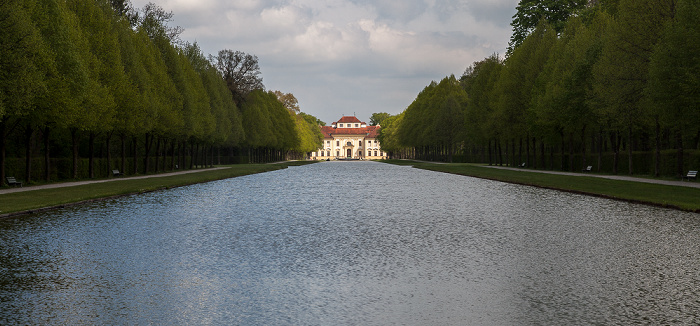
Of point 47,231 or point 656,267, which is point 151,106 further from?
point 656,267

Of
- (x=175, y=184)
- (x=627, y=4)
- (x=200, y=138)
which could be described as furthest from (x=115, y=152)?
(x=627, y=4)

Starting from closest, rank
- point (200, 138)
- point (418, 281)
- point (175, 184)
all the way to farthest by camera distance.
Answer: point (418, 281) → point (175, 184) → point (200, 138)

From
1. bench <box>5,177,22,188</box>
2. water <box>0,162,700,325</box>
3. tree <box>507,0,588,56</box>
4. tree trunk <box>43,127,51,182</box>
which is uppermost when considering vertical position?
tree <box>507,0,588,56</box>

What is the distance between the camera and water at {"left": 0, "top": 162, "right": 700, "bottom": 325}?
21.3 ft

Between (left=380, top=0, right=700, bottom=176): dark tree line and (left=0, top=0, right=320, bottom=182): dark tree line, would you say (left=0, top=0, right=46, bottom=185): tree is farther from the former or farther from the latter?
(left=380, top=0, right=700, bottom=176): dark tree line

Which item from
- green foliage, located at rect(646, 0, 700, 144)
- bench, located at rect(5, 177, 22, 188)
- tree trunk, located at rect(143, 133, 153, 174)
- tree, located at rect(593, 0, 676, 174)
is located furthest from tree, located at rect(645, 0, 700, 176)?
tree trunk, located at rect(143, 133, 153, 174)

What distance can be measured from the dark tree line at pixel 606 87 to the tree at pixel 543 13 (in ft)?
0.54

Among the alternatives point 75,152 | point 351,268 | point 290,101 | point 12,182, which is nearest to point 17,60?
point 12,182

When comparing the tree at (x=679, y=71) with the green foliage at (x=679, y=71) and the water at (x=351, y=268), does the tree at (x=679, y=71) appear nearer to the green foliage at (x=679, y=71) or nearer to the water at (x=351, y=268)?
the green foliage at (x=679, y=71)

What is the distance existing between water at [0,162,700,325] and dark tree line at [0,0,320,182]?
14.6 m

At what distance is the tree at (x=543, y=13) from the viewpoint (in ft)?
208

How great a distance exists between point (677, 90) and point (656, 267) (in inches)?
943

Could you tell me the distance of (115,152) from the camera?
191 ft

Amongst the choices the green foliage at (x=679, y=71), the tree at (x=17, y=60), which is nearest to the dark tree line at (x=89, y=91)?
the tree at (x=17, y=60)
